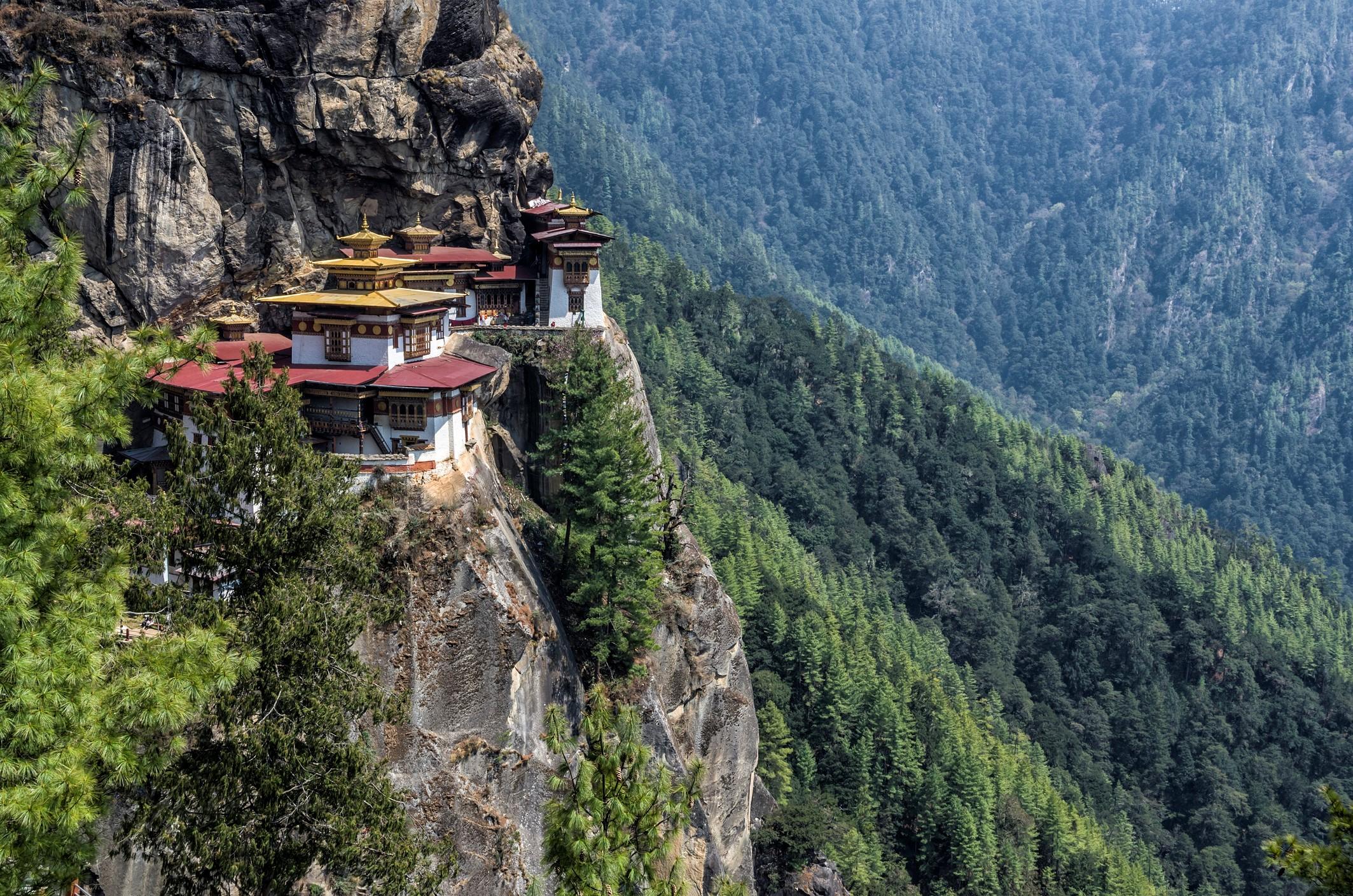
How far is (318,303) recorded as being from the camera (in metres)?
40.4

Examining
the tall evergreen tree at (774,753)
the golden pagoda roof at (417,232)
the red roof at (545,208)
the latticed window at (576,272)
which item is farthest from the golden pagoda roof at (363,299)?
the tall evergreen tree at (774,753)

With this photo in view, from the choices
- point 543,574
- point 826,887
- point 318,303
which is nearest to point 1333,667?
point 826,887

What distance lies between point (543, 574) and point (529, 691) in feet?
18.2

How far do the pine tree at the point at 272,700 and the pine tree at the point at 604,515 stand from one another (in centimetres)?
1508

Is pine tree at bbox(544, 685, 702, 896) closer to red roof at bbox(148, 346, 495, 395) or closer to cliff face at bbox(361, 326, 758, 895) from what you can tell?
cliff face at bbox(361, 326, 758, 895)

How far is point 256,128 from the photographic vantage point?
46469 millimetres

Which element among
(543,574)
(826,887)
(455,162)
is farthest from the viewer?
(826,887)

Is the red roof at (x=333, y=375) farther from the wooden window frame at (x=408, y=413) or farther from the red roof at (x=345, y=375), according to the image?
the wooden window frame at (x=408, y=413)

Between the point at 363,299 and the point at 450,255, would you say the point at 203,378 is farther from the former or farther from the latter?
the point at 450,255

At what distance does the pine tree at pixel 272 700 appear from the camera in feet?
80.3

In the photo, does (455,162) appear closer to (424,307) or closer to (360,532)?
(424,307)

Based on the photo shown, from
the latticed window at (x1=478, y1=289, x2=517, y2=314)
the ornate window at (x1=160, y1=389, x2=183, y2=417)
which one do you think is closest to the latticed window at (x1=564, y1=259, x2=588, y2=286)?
the latticed window at (x1=478, y1=289, x2=517, y2=314)

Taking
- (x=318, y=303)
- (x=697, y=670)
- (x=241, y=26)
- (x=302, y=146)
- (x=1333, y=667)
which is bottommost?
(x=1333, y=667)

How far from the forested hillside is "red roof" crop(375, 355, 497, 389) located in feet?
112
